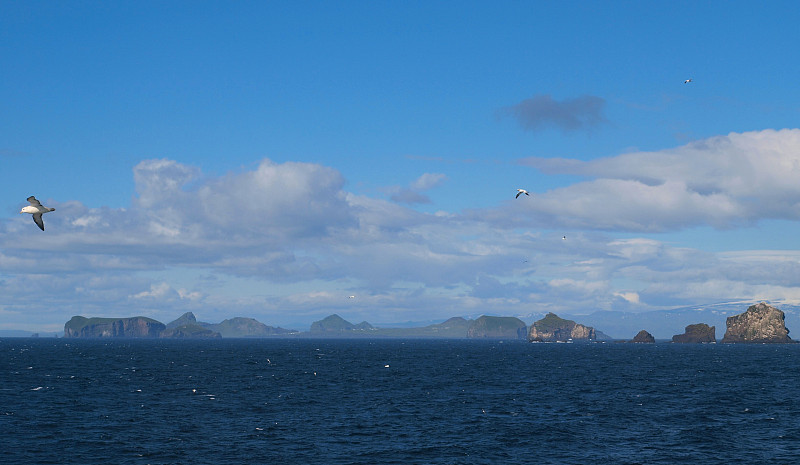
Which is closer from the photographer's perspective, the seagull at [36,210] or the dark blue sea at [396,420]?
the seagull at [36,210]

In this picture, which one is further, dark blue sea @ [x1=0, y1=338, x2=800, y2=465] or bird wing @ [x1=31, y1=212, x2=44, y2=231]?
dark blue sea @ [x1=0, y1=338, x2=800, y2=465]

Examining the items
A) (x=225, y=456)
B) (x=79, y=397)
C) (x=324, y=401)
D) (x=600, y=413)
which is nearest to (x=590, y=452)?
(x=600, y=413)

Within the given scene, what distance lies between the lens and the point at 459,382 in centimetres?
14012

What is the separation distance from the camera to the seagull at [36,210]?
131 feet

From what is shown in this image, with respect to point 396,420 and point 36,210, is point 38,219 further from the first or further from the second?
point 396,420

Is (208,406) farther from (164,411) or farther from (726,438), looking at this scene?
(726,438)

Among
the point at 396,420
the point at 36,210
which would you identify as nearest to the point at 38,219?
the point at 36,210

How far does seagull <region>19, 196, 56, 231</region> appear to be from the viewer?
1572 inches

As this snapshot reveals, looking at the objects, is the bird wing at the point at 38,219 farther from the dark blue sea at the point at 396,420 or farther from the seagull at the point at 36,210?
the dark blue sea at the point at 396,420

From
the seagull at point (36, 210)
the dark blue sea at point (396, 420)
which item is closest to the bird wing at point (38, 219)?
the seagull at point (36, 210)

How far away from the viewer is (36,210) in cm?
4066

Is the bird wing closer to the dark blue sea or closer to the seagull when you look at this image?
the seagull

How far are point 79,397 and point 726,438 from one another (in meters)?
96.5

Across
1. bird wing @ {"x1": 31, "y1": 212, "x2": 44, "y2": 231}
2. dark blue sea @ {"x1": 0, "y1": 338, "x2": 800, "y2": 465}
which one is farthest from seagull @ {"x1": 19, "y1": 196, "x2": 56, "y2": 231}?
dark blue sea @ {"x1": 0, "y1": 338, "x2": 800, "y2": 465}
